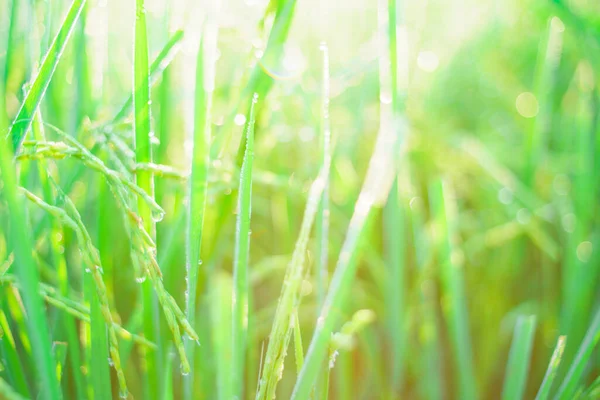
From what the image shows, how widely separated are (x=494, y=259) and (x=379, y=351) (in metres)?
0.21

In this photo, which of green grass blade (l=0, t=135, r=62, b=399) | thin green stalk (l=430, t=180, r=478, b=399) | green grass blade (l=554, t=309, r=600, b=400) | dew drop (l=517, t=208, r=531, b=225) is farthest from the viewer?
dew drop (l=517, t=208, r=531, b=225)

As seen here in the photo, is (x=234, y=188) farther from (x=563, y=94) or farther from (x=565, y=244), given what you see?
(x=563, y=94)

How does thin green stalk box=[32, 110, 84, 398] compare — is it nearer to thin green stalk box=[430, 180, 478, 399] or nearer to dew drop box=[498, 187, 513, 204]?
thin green stalk box=[430, 180, 478, 399]

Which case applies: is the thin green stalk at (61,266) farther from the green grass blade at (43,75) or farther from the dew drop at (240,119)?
the dew drop at (240,119)

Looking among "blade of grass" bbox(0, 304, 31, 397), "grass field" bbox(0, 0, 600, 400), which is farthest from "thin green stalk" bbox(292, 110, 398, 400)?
"blade of grass" bbox(0, 304, 31, 397)

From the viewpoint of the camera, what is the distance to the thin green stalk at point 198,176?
1.14ft

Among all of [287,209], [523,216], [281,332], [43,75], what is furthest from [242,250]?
[523,216]

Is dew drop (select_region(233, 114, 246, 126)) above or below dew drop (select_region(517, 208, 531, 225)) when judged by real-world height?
above

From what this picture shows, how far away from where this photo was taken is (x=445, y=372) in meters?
0.66

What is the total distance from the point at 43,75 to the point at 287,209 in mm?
322

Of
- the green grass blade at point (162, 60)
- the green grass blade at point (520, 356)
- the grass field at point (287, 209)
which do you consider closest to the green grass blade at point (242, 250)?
the grass field at point (287, 209)

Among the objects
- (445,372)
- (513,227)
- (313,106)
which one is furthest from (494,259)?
(313,106)

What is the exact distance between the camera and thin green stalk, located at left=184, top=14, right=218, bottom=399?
1.14ft

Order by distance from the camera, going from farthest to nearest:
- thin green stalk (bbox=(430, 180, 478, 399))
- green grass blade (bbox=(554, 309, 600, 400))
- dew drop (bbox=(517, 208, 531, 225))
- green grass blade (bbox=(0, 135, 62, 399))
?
dew drop (bbox=(517, 208, 531, 225)), thin green stalk (bbox=(430, 180, 478, 399)), green grass blade (bbox=(554, 309, 600, 400)), green grass blade (bbox=(0, 135, 62, 399))
